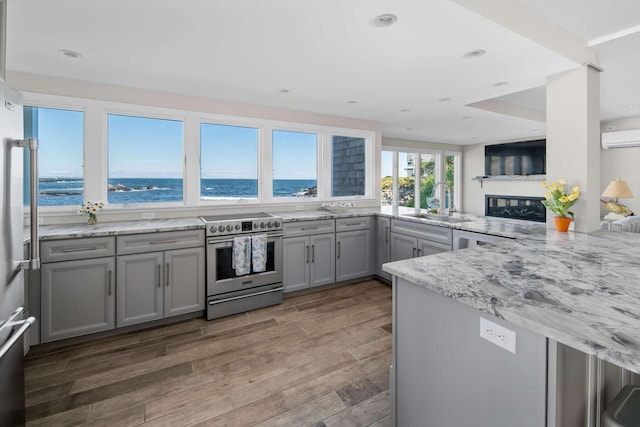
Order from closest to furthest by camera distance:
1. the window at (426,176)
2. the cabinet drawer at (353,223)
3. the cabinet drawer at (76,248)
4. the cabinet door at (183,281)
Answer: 1. the cabinet drawer at (76,248)
2. the cabinet door at (183,281)
3. the cabinet drawer at (353,223)
4. the window at (426,176)

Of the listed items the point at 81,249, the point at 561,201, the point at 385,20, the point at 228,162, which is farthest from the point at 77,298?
the point at 561,201

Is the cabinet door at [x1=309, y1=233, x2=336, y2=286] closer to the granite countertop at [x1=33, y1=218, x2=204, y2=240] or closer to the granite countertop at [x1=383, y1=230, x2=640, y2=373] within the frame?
the granite countertop at [x1=33, y1=218, x2=204, y2=240]

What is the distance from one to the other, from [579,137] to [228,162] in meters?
3.59

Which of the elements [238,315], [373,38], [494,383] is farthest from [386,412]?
[373,38]

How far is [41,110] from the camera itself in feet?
9.46

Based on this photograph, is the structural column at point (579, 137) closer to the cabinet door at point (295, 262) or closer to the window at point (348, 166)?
the cabinet door at point (295, 262)

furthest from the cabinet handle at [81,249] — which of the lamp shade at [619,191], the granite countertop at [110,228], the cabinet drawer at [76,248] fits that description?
the lamp shade at [619,191]

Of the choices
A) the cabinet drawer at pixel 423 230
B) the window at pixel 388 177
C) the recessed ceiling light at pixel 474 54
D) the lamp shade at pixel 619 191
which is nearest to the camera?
the recessed ceiling light at pixel 474 54

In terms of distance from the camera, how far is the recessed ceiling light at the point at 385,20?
6.01 feet

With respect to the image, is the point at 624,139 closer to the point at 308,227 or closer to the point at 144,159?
the point at 308,227

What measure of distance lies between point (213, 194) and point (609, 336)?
3651 mm

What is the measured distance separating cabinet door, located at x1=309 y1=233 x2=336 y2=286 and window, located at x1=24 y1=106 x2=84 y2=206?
252cm

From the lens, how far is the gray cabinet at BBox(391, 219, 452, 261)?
3154 millimetres

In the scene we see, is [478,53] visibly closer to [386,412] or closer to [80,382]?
[386,412]
